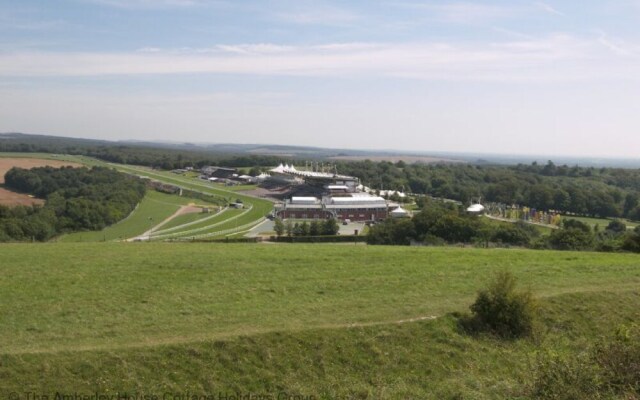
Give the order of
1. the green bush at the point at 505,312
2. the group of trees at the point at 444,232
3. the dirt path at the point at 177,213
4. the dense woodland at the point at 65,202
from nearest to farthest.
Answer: the green bush at the point at 505,312 → the group of trees at the point at 444,232 → the dense woodland at the point at 65,202 → the dirt path at the point at 177,213

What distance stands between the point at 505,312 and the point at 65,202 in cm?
4534

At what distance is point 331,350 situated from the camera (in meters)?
11.1

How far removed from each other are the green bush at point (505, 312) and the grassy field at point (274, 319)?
44 centimetres

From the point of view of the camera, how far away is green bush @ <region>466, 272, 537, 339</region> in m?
12.5

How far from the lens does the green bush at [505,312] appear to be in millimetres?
12461

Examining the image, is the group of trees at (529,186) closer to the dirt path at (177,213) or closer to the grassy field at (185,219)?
the dirt path at (177,213)

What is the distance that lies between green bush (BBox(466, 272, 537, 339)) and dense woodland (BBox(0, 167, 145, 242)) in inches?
1078

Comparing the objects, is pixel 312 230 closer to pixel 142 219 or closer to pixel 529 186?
pixel 142 219

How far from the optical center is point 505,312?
12445mm

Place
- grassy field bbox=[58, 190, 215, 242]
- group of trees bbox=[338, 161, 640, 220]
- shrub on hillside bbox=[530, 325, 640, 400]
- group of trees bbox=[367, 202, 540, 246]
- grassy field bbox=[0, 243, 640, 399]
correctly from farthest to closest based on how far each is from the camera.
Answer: group of trees bbox=[338, 161, 640, 220]
grassy field bbox=[58, 190, 215, 242]
group of trees bbox=[367, 202, 540, 246]
grassy field bbox=[0, 243, 640, 399]
shrub on hillside bbox=[530, 325, 640, 400]

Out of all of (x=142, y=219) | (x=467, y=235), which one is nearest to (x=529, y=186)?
(x=467, y=235)

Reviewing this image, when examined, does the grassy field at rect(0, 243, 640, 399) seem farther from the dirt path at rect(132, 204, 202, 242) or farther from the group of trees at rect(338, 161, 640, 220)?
the group of trees at rect(338, 161, 640, 220)

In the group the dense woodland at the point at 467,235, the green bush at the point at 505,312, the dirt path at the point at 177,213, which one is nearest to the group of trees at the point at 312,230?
the dense woodland at the point at 467,235

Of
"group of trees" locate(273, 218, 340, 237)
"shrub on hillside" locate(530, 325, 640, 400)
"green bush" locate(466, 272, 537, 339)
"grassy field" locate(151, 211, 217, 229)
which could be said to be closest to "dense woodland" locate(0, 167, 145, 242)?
"grassy field" locate(151, 211, 217, 229)
